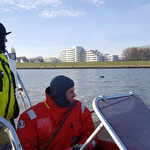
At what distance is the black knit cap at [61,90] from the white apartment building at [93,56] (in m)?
138

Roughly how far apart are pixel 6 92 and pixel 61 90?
1.96 ft

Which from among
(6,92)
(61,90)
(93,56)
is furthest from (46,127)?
(93,56)

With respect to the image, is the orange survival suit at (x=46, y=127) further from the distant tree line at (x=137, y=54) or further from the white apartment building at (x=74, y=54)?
the white apartment building at (x=74, y=54)

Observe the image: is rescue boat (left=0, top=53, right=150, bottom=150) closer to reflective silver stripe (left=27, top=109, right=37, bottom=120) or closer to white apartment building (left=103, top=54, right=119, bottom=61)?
reflective silver stripe (left=27, top=109, right=37, bottom=120)

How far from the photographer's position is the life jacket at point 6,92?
217cm

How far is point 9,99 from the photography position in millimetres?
2254

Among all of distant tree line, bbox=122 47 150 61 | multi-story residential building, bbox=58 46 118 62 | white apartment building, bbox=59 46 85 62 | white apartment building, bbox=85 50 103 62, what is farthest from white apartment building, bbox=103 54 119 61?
distant tree line, bbox=122 47 150 61

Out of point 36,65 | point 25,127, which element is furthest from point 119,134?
point 36,65

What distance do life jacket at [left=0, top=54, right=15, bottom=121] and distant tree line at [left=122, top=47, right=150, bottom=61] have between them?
10231 centimetres

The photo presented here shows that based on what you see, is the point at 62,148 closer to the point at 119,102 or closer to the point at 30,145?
the point at 30,145

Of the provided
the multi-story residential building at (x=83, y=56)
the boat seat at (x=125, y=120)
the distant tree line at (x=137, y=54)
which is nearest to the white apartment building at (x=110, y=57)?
the multi-story residential building at (x=83, y=56)

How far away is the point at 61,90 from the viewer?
2053 millimetres

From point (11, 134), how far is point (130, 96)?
108 centimetres

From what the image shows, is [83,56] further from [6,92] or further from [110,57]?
[6,92]
